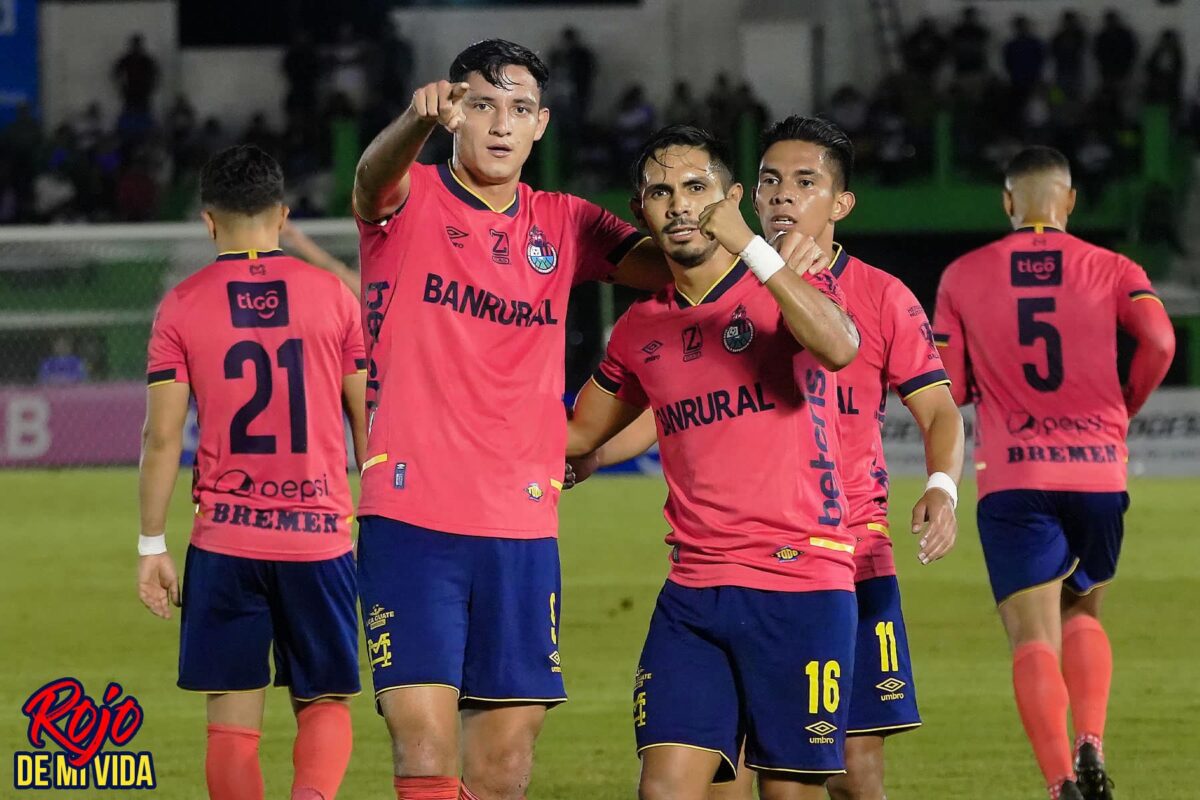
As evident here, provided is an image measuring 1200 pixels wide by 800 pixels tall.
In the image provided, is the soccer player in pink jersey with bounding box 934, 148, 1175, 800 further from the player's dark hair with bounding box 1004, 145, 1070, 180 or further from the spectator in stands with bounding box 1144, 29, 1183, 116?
the spectator in stands with bounding box 1144, 29, 1183, 116

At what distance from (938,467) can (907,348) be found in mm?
457

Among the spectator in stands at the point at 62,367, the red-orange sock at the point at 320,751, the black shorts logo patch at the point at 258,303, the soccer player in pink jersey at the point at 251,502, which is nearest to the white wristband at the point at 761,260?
the soccer player in pink jersey at the point at 251,502

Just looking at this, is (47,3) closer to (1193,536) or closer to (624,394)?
(1193,536)

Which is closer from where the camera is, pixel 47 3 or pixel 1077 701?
pixel 1077 701

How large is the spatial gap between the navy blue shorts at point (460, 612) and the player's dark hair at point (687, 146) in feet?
3.32

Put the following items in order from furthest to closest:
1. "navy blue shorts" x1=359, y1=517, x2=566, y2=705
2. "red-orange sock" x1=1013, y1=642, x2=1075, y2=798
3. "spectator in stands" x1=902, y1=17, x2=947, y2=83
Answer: "spectator in stands" x1=902, y1=17, x2=947, y2=83 → "red-orange sock" x1=1013, y1=642, x2=1075, y2=798 → "navy blue shorts" x1=359, y1=517, x2=566, y2=705

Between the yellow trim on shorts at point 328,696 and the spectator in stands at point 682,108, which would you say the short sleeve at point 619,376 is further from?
the spectator in stands at point 682,108

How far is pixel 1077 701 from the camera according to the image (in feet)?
21.9

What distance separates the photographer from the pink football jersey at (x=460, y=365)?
456cm

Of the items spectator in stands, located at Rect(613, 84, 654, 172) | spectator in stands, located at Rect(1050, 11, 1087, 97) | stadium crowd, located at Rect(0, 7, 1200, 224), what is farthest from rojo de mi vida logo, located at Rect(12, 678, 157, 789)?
spectator in stands, located at Rect(1050, 11, 1087, 97)

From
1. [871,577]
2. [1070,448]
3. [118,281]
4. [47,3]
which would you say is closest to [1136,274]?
[1070,448]

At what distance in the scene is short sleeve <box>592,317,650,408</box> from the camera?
4719 mm

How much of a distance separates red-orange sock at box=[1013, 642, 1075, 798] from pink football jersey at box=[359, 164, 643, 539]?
2394 mm

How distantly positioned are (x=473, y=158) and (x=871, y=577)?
1.64m
